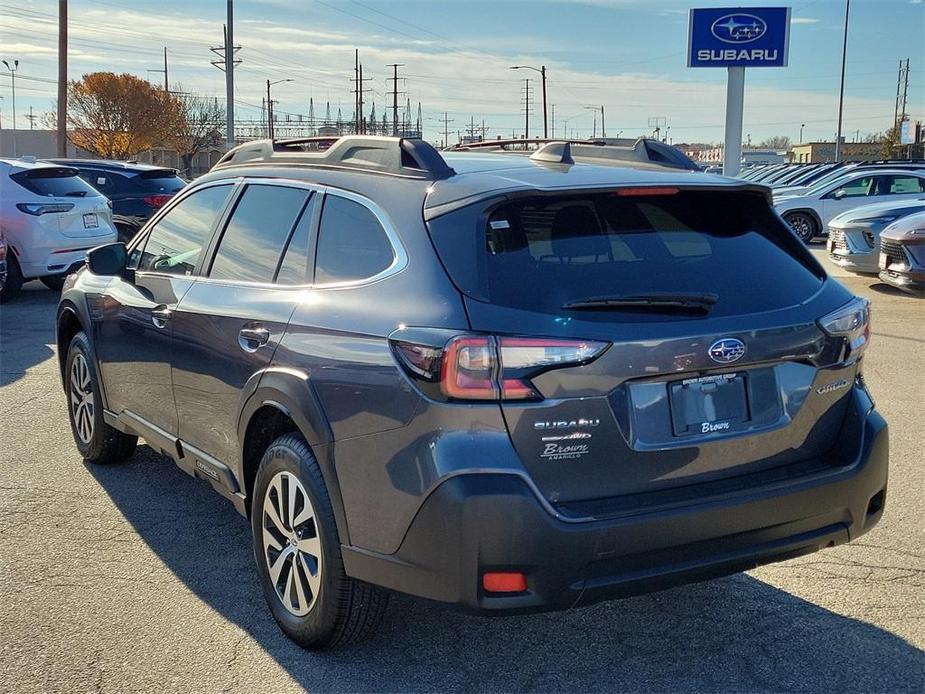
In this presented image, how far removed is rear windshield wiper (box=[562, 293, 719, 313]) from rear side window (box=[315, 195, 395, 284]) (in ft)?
2.35

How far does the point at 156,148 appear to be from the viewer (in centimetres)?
8338

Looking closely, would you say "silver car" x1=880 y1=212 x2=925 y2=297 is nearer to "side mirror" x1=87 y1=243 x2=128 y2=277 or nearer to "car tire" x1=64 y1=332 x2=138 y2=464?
"car tire" x1=64 y1=332 x2=138 y2=464

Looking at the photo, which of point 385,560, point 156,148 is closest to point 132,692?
point 385,560

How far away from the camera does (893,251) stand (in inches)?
460

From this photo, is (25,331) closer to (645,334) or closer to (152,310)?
(152,310)

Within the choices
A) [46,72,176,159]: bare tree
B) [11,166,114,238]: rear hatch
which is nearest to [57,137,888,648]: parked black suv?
[11,166,114,238]: rear hatch

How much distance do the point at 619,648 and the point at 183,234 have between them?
2843mm

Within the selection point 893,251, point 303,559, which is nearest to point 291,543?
point 303,559

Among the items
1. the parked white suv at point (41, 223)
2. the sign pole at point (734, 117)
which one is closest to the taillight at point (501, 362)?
the parked white suv at point (41, 223)

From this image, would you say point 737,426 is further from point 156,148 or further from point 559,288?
point 156,148

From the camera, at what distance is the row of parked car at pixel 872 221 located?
11.5m

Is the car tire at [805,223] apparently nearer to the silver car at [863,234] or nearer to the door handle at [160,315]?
the silver car at [863,234]

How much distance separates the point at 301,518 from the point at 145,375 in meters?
1.75

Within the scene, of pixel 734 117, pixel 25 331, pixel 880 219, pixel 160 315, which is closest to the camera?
pixel 160 315
